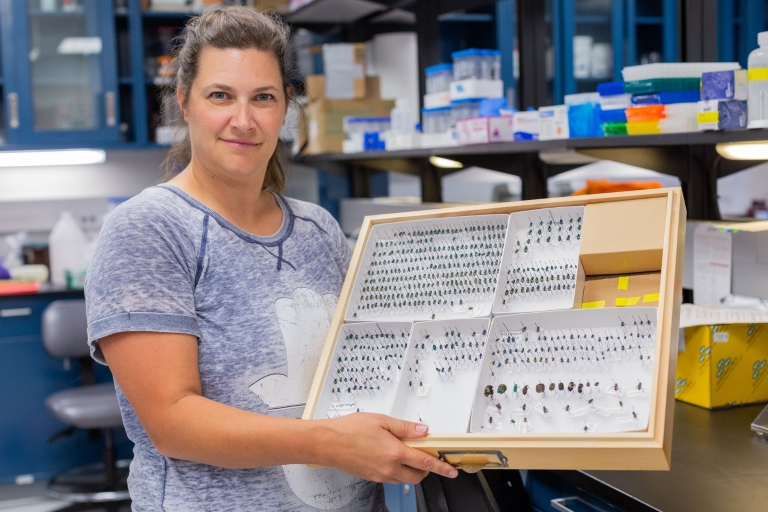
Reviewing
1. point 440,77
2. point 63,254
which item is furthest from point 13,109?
point 440,77

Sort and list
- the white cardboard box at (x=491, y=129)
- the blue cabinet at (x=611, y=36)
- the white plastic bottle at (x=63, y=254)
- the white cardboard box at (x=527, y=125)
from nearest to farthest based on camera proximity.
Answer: the white cardboard box at (x=527, y=125) < the white cardboard box at (x=491, y=129) < the white plastic bottle at (x=63, y=254) < the blue cabinet at (x=611, y=36)

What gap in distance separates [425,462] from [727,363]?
98 cm

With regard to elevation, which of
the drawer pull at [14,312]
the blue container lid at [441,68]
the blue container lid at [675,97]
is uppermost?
the blue container lid at [441,68]

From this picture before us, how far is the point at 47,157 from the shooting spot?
4578mm

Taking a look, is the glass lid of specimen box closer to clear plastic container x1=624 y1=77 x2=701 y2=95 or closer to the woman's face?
the woman's face

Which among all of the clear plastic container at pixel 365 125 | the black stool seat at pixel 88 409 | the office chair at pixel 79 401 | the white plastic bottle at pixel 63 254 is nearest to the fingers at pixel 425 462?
the clear plastic container at pixel 365 125

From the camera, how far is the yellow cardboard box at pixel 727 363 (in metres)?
1.82

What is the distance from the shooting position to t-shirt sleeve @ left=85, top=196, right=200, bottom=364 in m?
1.17

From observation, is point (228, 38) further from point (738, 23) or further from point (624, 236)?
point (738, 23)

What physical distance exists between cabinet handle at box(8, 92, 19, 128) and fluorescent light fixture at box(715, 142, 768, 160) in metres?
3.67

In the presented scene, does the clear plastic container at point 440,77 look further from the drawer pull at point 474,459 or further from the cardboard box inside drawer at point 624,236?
the drawer pull at point 474,459

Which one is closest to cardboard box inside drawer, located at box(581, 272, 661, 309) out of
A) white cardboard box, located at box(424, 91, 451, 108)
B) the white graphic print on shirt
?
the white graphic print on shirt

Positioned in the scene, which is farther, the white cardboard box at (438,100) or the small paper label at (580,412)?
the white cardboard box at (438,100)

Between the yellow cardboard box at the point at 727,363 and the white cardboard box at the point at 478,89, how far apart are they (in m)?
1.07
